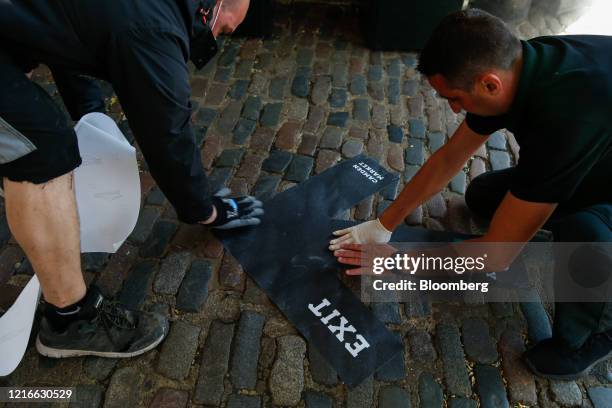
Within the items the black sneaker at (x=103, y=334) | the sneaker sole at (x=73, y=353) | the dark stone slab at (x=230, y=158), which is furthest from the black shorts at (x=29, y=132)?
the dark stone slab at (x=230, y=158)

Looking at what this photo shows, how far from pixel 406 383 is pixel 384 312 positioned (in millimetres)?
338

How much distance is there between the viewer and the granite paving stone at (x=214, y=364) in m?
1.90

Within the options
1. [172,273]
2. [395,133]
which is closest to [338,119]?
[395,133]

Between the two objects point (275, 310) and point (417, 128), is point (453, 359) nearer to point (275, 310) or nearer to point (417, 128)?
point (275, 310)

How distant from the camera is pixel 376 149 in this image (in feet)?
10.0

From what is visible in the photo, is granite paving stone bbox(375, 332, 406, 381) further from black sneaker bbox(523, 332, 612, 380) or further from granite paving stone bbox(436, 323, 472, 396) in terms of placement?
black sneaker bbox(523, 332, 612, 380)

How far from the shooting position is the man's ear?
5.47ft

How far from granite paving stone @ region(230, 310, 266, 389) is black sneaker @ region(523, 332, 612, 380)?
3.79 ft

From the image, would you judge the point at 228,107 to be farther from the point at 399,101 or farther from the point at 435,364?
the point at 435,364

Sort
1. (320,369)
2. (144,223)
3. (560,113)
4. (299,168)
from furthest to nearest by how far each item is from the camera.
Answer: (299,168) < (144,223) < (320,369) < (560,113)

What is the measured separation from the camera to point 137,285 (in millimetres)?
2264

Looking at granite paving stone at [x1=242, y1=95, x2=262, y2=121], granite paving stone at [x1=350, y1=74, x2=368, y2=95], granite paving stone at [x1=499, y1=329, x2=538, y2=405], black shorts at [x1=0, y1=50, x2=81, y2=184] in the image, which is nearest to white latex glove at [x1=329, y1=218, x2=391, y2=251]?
granite paving stone at [x1=499, y1=329, x2=538, y2=405]

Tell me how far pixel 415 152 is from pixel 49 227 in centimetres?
214

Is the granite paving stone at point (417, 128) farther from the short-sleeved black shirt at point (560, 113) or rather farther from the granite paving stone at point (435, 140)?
the short-sleeved black shirt at point (560, 113)
